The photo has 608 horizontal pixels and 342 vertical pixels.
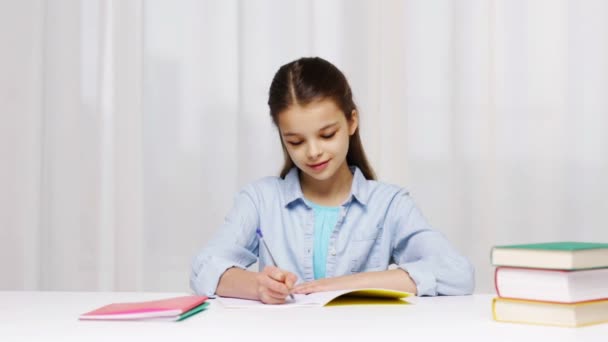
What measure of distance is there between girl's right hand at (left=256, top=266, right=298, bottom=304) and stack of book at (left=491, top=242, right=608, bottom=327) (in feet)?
1.08

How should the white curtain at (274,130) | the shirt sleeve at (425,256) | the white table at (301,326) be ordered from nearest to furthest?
the white table at (301,326) → the shirt sleeve at (425,256) → the white curtain at (274,130)

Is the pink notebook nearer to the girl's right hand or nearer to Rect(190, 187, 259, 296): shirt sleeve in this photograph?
the girl's right hand

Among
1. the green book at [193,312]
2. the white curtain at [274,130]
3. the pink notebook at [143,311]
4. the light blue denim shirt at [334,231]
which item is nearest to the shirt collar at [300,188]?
the light blue denim shirt at [334,231]

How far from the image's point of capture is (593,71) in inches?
106

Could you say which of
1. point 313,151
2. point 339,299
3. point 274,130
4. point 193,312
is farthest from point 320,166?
point 274,130

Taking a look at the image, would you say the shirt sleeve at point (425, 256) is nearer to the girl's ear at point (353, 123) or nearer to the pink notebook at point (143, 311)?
the girl's ear at point (353, 123)

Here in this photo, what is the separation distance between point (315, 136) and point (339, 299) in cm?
44

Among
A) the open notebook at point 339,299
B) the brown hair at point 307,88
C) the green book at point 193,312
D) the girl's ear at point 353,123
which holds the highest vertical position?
the brown hair at point 307,88

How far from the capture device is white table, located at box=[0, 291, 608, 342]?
95 cm

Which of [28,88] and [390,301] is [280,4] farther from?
[390,301]

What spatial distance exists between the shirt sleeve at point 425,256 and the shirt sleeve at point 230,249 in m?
0.32

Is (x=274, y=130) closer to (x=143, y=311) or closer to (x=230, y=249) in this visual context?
(x=230, y=249)

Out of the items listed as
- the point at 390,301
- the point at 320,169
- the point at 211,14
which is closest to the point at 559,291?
the point at 390,301

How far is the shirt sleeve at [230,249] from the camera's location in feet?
4.94
